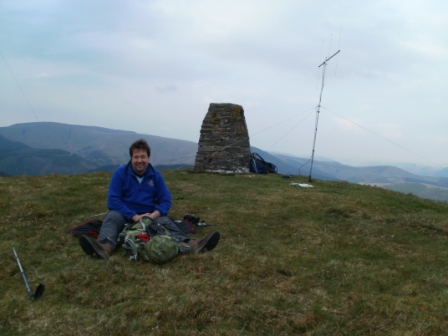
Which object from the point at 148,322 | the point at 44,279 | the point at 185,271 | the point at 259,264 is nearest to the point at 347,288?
the point at 259,264

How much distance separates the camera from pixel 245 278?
19.8ft

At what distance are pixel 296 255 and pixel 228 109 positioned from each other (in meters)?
16.9

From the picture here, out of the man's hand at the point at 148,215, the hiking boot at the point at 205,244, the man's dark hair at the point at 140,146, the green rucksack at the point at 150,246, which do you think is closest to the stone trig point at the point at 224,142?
the man's dark hair at the point at 140,146

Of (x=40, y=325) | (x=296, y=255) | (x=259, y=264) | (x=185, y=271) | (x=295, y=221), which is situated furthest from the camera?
(x=295, y=221)

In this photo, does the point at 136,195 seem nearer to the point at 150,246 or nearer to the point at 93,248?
the point at 93,248

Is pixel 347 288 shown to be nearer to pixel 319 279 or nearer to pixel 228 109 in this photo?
pixel 319 279

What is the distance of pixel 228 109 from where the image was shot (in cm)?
2328

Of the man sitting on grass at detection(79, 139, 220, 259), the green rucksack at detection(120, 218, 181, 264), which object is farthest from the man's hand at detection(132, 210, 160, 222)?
the green rucksack at detection(120, 218, 181, 264)

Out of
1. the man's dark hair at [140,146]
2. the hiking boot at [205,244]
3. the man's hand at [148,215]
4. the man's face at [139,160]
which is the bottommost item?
the hiking boot at [205,244]

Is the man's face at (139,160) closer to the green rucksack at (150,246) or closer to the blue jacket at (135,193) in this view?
the blue jacket at (135,193)

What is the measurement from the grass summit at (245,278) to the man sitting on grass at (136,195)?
728 millimetres

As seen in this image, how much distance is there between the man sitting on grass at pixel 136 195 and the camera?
756 centimetres

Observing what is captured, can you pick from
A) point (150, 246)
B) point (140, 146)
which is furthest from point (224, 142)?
point (150, 246)

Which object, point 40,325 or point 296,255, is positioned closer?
point 40,325
